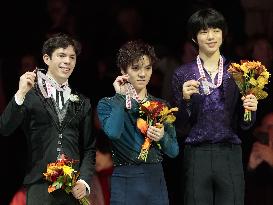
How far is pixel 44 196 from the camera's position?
6.56 metres

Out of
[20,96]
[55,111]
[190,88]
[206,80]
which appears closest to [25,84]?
[20,96]

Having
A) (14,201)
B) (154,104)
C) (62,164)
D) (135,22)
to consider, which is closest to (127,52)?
(154,104)

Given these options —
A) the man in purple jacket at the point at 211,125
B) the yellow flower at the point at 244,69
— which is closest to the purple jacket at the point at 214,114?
the man in purple jacket at the point at 211,125

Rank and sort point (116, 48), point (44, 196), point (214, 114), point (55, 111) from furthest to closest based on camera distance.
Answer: point (116, 48), point (214, 114), point (55, 111), point (44, 196)

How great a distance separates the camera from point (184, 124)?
274 inches

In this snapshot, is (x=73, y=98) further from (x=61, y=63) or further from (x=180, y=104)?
(x=180, y=104)

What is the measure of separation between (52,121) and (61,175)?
16.1 inches

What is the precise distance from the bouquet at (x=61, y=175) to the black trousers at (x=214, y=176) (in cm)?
91

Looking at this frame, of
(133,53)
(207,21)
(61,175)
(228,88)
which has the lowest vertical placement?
(61,175)

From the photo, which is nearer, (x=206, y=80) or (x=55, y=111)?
(x=55, y=111)

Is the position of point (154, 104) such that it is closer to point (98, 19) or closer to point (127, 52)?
point (127, 52)

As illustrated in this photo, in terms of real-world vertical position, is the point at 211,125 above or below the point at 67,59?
below

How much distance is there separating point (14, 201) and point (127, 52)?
177cm

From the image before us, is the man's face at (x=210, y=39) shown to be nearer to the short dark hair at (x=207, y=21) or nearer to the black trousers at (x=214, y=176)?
the short dark hair at (x=207, y=21)
